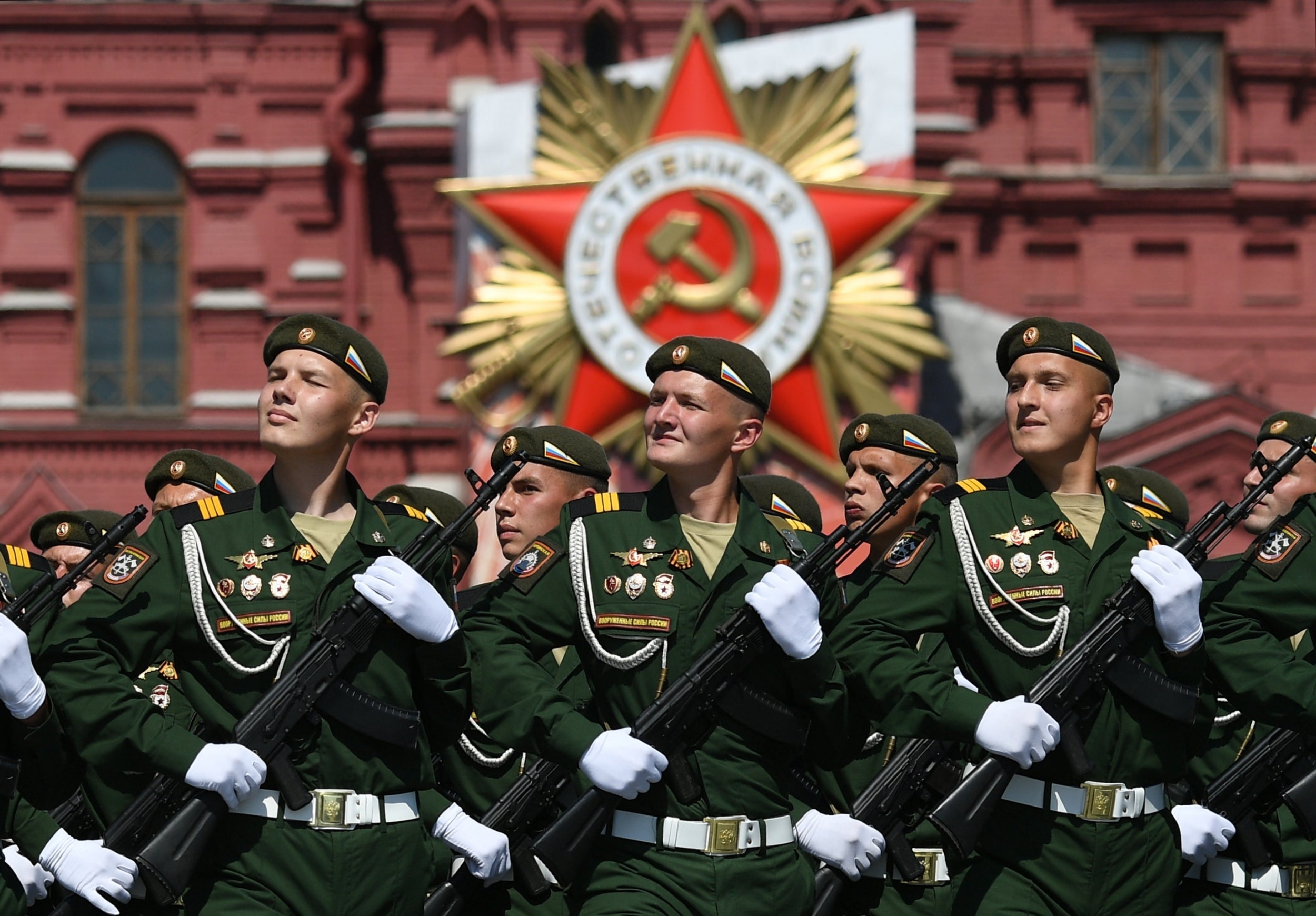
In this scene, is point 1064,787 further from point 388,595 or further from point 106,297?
point 106,297

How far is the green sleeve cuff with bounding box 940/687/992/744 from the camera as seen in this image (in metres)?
5.25

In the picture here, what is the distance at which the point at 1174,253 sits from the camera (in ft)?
51.2

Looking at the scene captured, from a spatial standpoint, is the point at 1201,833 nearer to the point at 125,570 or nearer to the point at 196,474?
the point at 125,570

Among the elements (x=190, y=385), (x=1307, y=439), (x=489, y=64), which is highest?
(x=489, y=64)

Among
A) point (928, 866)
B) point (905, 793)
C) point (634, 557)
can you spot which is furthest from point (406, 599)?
point (928, 866)

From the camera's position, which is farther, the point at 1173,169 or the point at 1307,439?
the point at 1173,169

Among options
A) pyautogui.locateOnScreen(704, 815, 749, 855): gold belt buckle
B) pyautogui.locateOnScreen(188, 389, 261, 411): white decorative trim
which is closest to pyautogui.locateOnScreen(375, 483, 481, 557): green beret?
pyautogui.locateOnScreen(704, 815, 749, 855): gold belt buckle

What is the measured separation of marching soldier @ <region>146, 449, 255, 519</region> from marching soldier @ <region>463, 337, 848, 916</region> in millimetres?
1956

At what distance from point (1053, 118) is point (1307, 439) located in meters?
9.85

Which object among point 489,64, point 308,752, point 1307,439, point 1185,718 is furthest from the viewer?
point 489,64

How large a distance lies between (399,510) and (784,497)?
2396 millimetres

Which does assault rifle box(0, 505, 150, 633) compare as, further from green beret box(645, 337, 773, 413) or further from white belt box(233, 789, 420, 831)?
green beret box(645, 337, 773, 413)

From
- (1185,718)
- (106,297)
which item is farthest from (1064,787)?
(106,297)

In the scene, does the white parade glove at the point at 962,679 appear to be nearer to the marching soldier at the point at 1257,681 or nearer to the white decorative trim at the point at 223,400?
the marching soldier at the point at 1257,681
